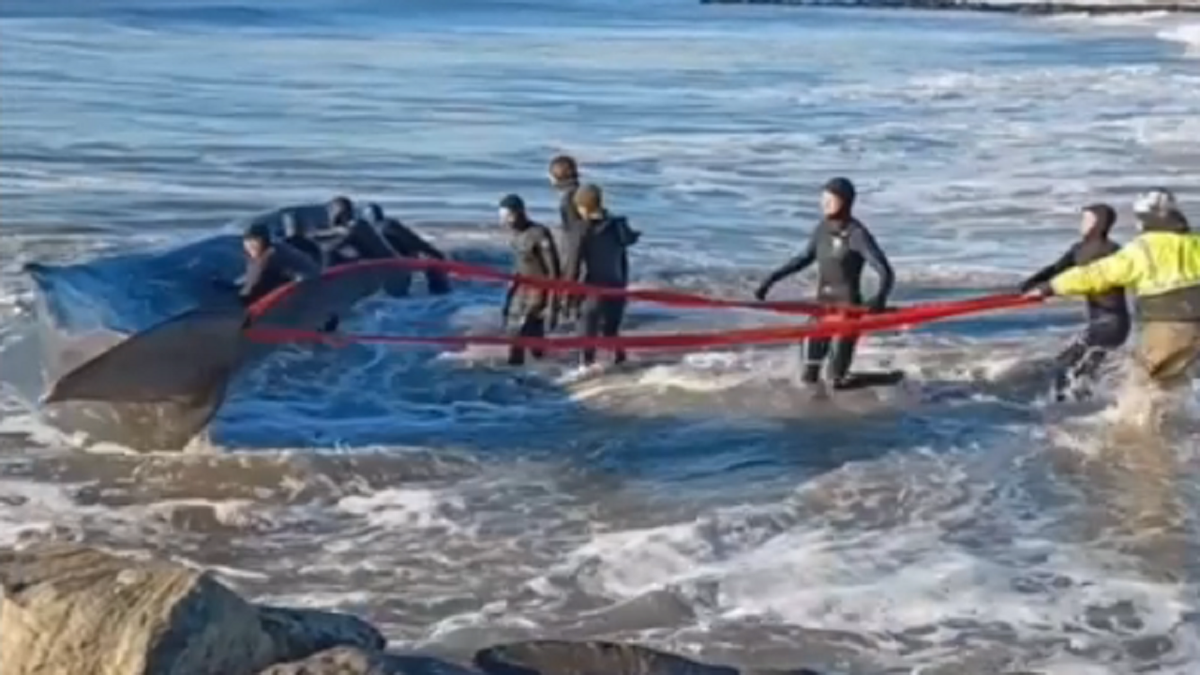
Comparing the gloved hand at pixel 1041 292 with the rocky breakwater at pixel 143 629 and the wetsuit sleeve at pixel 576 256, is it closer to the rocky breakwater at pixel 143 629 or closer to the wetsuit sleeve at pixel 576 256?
the wetsuit sleeve at pixel 576 256

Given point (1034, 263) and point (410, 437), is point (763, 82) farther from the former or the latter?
point (410, 437)

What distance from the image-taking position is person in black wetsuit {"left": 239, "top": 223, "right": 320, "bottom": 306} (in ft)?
49.1

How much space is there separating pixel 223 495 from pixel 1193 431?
5.99 meters

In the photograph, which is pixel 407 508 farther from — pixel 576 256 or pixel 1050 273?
pixel 1050 273

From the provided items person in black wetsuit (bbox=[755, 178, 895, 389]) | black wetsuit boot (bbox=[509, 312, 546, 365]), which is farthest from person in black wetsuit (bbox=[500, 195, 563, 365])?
person in black wetsuit (bbox=[755, 178, 895, 389])

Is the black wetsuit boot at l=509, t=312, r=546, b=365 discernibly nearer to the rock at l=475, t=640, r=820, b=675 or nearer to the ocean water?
the ocean water

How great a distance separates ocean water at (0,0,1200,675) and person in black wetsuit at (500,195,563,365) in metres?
0.36

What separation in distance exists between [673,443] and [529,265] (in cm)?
259

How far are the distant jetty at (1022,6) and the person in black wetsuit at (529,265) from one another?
7112cm

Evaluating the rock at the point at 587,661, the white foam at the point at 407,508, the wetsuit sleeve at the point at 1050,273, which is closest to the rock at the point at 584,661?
the rock at the point at 587,661

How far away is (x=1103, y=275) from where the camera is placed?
12836 mm

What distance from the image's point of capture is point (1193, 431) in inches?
534

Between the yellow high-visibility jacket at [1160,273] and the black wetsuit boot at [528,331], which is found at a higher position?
the yellow high-visibility jacket at [1160,273]

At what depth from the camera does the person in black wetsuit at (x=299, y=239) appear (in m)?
16.8
